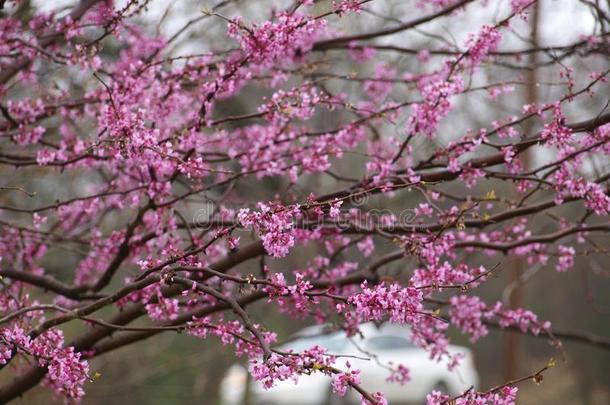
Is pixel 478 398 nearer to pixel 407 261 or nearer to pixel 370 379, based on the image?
pixel 407 261

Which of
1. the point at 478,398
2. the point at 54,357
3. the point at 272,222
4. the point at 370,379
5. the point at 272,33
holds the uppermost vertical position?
the point at 370,379

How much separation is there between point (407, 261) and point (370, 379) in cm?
689

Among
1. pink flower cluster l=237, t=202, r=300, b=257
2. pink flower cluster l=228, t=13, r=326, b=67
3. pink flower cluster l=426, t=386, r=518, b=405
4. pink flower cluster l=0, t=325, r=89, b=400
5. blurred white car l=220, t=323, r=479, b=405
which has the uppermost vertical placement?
blurred white car l=220, t=323, r=479, b=405

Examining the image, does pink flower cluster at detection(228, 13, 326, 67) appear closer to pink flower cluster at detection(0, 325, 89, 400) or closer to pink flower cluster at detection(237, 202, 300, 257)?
pink flower cluster at detection(237, 202, 300, 257)

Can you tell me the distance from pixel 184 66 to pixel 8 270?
1.75 m

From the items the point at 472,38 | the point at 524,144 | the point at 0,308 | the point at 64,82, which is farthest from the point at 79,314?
the point at 64,82

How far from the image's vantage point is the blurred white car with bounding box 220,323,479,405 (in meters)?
12.5

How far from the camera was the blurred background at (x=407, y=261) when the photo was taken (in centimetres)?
752

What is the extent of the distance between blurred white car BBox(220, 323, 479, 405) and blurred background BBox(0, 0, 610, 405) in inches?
28.1

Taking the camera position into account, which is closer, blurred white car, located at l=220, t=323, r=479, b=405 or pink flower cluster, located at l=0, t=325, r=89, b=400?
pink flower cluster, located at l=0, t=325, r=89, b=400

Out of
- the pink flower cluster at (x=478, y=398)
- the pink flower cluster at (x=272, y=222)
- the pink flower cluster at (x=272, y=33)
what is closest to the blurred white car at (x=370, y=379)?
the pink flower cluster at (x=272, y=33)

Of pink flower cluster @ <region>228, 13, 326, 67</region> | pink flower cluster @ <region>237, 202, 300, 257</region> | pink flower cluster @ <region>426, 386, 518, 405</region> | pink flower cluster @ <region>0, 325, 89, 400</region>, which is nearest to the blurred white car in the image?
pink flower cluster @ <region>228, 13, 326, 67</region>

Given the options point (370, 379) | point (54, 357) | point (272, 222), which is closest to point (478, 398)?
point (272, 222)

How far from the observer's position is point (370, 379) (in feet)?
41.5
